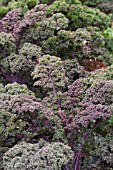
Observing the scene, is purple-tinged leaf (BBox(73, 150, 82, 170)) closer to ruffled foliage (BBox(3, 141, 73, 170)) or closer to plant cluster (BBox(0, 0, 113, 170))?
plant cluster (BBox(0, 0, 113, 170))

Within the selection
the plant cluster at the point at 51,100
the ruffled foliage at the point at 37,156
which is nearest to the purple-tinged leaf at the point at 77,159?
the plant cluster at the point at 51,100

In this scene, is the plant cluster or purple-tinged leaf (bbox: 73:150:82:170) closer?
the plant cluster

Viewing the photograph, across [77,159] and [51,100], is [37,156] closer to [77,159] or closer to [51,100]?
[77,159]

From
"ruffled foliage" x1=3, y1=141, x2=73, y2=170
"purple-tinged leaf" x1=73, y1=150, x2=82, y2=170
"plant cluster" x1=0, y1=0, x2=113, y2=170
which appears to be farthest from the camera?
"purple-tinged leaf" x1=73, y1=150, x2=82, y2=170

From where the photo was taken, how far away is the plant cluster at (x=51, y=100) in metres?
2.70

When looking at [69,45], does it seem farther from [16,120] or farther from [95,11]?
[16,120]

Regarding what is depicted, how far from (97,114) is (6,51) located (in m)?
1.66

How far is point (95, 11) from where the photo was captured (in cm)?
484

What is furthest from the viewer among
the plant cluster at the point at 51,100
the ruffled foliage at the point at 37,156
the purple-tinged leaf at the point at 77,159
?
the purple-tinged leaf at the point at 77,159

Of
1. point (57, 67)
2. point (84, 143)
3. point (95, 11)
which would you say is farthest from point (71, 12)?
point (84, 143)

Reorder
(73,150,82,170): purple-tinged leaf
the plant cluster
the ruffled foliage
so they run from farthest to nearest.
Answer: (73,150,82,170): purple-tinged leaf
the plant cluster
the ruffled foliage

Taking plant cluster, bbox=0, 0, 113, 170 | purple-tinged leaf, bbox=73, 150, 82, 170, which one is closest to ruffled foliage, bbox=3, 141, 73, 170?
plant cluster, bbox=0, 0, 113, 170

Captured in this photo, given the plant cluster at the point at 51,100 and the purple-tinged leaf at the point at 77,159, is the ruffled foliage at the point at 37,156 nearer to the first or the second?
the plant cluster at the point at 51,100

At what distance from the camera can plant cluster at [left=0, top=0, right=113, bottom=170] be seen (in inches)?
106
